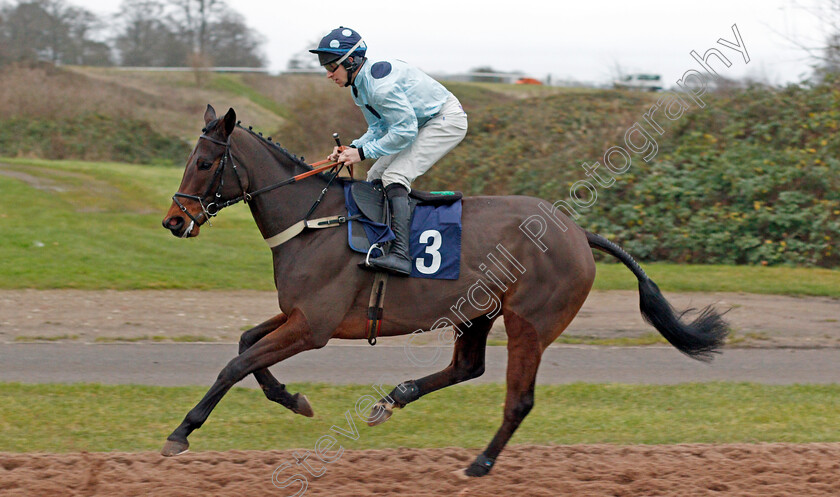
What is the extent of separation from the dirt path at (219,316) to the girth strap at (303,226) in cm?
415

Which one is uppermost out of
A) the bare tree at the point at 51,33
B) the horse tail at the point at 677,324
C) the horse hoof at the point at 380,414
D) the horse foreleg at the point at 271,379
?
the bare tree at the point at 51,33

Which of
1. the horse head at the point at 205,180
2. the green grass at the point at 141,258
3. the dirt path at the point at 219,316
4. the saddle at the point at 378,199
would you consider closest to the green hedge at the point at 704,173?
the green grass at the point at 141,258

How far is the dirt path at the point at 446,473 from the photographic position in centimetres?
485

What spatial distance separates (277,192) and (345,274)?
0.71m

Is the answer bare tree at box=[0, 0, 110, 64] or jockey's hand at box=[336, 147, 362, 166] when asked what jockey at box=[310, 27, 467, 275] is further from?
bare tree at box=[0, 0, 110, 64]

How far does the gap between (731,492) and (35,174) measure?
738 inches

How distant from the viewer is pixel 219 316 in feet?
33.3

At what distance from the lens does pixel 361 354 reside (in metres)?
8.80

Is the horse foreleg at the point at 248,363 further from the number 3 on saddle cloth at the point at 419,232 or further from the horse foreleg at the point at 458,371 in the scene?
the horse foreleg at the point at 458,371

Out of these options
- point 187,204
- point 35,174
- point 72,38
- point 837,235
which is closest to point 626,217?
point 837,235

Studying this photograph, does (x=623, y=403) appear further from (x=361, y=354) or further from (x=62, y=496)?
(x=62, y=496)

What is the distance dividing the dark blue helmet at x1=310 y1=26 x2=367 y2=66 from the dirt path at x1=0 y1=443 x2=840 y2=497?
101 inches

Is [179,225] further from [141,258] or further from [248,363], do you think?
[141,258]

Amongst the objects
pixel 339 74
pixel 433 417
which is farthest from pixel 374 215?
pixel 433 417
